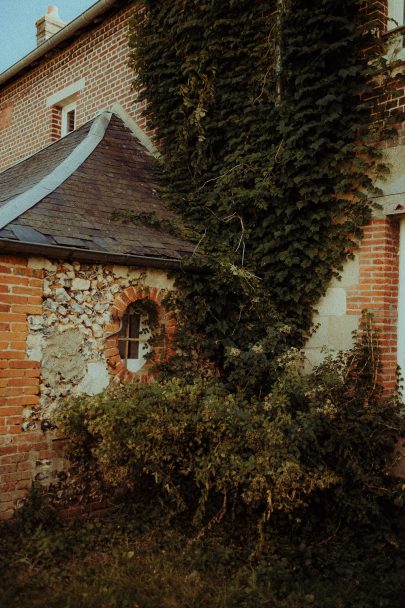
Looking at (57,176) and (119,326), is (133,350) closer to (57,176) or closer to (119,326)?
(119,326)

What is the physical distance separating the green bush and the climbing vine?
119cm

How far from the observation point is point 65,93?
1023 centimetres

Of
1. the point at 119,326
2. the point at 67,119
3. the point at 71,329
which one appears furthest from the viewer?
the point at 67,119

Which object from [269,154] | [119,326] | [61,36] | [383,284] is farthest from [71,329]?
[61,36]

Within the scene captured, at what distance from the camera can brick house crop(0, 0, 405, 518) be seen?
→ 468cm

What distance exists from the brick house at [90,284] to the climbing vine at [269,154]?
0.30 metres

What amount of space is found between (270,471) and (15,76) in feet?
36.6

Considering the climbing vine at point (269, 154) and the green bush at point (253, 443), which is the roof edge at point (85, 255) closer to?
the climbing vine at point (269, 154)

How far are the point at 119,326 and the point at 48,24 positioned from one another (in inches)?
410

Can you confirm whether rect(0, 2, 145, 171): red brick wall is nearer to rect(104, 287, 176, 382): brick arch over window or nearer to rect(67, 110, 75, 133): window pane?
rect(67, 110, 75, 133): window pane

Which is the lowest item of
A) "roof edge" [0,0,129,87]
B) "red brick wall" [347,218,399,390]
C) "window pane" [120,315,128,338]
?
"window pane" [120,315,128,338]

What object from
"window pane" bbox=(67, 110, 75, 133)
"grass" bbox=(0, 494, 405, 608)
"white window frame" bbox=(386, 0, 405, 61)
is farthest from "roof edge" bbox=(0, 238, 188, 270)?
"window pane" bbox=(67, 110, 75, 133)

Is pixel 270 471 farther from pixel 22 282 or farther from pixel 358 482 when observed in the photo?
pixel 22 282

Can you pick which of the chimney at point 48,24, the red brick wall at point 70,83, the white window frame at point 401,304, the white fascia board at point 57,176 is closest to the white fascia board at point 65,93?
the red brick wall at point 70,83
